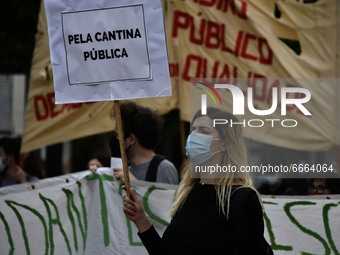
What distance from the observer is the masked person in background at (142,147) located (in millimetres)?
4910

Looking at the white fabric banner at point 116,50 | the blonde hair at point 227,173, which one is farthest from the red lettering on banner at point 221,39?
the blonde hair at point 227,173

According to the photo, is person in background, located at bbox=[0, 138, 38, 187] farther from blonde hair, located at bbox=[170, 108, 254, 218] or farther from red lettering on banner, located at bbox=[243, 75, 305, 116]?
blonde hair, located at bbox=[170, 108, 254, 218]

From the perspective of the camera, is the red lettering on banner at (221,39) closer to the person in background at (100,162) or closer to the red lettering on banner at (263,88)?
the red lettering on banner at (263,88)

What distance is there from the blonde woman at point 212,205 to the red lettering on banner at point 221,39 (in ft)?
11.6

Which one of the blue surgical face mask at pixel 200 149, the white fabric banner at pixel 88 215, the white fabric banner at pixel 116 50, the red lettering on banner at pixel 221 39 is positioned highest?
the red lettering on banner at pixel 221 39

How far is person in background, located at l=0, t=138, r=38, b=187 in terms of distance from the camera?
22.7 ft

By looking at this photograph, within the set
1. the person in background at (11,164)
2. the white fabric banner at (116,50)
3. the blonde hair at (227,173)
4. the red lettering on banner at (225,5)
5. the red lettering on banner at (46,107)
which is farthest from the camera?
the red lettering on banner at (46,107)

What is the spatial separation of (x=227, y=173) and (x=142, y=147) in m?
1.69

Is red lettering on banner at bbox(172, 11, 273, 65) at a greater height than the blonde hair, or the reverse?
red lettering on banner at bbox(172, 11, 273, 65)

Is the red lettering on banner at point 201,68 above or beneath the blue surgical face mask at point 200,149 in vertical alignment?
above

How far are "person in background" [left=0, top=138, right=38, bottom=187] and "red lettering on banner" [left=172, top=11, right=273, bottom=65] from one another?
2.02m

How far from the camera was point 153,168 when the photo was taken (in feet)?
16.1

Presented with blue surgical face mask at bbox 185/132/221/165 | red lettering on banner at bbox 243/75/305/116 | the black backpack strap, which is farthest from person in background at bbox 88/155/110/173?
blue surgical face mask at bbox 185/132/221/165

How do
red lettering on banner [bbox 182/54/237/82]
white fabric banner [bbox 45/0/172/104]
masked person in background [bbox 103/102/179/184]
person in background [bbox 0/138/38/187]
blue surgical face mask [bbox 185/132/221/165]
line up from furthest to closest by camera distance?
1. red lettering on banner [bbox 182/54/237/82]
2. person in background [bbox 0/138/38/187]
3. masked person in background [bbox 103/102/179/184]
4. white fabric banner [bbox 45/0/172/104]
5. blue surgical face mask [bbox 185/132/221/165]
